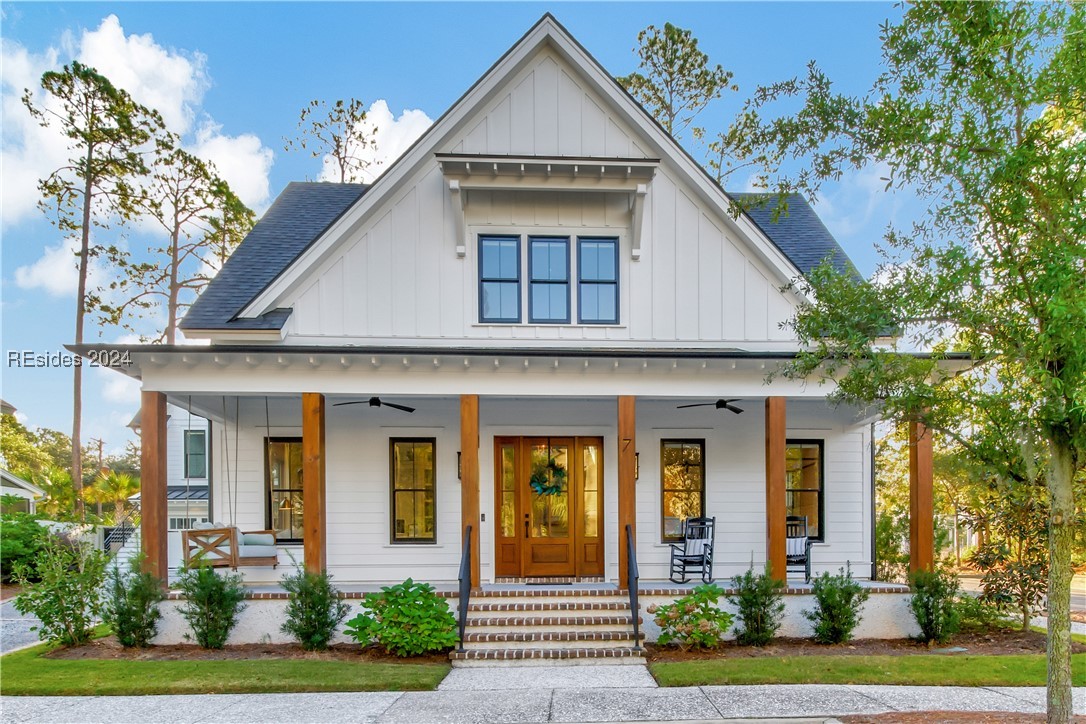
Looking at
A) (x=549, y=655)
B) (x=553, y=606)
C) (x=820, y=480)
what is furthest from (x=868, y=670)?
(x=820, y=480)

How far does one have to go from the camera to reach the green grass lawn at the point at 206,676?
7066 millimetres

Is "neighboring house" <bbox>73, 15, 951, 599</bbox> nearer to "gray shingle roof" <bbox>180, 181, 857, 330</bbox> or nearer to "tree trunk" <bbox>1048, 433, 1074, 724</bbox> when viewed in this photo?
"gray shingle roof" <bbox>180, 181, 857, 330</bbox>

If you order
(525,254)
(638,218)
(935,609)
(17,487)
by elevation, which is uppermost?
(638,218)

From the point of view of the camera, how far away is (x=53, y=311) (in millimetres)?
24672

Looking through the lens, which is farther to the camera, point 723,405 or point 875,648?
point 723,405

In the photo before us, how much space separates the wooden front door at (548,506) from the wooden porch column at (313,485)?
118 inches

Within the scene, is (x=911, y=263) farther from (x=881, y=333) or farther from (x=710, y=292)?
(x=710, y=292)

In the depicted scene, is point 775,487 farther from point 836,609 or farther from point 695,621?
point 695,621

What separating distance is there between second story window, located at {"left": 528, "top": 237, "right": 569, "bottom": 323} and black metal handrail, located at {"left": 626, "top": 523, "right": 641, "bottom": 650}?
11.9ft

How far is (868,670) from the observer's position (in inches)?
296

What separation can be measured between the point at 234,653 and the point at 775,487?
7650 millimetres

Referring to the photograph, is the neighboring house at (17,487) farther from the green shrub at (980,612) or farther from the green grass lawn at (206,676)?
the green shrub at (980,612)

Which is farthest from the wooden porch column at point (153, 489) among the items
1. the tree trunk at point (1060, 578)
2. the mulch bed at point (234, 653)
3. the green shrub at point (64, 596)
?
the tree trunk at point (1060, 578)

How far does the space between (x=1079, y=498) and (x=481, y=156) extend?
964 centimetres
